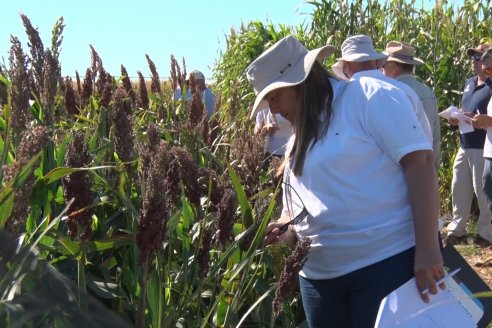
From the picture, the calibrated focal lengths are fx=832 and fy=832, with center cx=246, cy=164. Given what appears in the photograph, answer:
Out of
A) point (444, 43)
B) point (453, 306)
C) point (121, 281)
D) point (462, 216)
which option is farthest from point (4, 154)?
point (444, 43)

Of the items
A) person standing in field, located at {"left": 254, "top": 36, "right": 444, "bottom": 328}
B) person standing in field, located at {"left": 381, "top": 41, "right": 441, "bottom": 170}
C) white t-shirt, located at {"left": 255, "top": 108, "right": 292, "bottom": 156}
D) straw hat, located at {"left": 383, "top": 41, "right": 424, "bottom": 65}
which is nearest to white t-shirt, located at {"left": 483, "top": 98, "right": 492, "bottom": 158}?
person standing in field, located at {"left": 381, "top": 41, "right": 441, "bottom": 170}

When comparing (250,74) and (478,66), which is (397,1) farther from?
(250,74)

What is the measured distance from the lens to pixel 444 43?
915 centimetres

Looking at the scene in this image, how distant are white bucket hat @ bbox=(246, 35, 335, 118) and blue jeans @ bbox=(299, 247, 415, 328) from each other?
64 cm

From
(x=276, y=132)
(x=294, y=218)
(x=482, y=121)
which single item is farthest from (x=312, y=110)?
(x=482, y=121)

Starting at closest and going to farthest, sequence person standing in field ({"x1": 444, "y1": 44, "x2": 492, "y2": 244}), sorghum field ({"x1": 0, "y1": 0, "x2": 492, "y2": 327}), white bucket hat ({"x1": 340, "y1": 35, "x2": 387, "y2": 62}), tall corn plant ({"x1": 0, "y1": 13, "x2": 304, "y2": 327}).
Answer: sorghum field ({"x1": 0, "y1": 0, "x2": 492, "y2": 327})
tall corn plant ({"x1": 0, "y1": 13, "x2": 304, "y2": 327})
white bucket hat ({"x1": 340, "y1": 35, "x2": 387, "y2": 62})
person standing in field ({"x1": 444, "y1": 44, "x2": 492, "y2": 244})

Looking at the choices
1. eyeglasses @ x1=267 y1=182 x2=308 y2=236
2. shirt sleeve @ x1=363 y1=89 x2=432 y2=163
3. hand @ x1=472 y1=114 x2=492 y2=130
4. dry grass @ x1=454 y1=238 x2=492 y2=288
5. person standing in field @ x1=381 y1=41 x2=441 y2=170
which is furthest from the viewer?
dry grass @ x1=454 y1=238 x2=492 y2=288

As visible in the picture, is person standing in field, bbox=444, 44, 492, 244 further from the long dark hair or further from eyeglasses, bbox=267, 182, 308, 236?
the long dark hair

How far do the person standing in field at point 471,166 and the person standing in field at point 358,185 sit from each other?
4137 mm

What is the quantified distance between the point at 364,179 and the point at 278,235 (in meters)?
0.45

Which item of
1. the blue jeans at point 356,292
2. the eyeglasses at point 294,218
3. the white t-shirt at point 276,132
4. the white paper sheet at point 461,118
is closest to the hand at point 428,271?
the blue jeans at point 356,292

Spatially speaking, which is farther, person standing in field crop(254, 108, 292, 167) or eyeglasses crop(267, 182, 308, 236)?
person standing in field crop(254, 108, 292, 167)

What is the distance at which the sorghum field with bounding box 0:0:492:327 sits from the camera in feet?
3.85

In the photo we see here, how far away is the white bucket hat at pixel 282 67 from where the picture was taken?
2.69 metres
